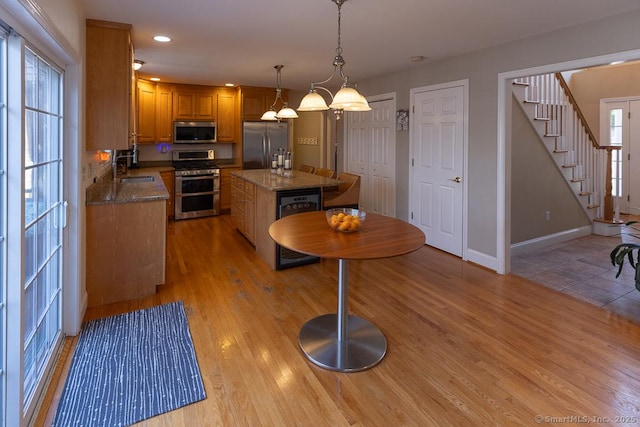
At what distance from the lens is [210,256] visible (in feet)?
14.2

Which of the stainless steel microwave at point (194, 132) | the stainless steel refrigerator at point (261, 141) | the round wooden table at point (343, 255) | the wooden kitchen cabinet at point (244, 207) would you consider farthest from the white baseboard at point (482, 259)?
the stainless steel microwave at point (194, 132)

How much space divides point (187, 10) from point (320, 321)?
2566mm

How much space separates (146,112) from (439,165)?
4695 millimetres

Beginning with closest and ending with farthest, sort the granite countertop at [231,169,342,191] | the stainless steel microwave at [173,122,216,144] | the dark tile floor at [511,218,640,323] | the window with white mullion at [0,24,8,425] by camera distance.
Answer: the window with white mullion at [0,24,8,425]
the dark tile floor at [511,218,640,323]
the granite countertop at [231,169,342,191]
the stainless steel microwave at [173,122,216,144]

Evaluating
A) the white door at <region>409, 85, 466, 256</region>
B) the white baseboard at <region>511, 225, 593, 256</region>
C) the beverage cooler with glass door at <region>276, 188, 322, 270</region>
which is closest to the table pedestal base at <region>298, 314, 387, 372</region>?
the beverage cooler with glass door at <region>276, 188, 322, 270</region>

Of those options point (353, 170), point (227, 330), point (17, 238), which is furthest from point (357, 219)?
point (353, 170)

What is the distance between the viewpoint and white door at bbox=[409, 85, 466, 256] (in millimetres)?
4270

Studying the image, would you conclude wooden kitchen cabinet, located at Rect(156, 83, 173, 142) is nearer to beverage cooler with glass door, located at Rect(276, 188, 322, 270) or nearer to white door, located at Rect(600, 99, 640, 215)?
beverage cooler with glass door, located at Rect(276, 188, 322, 270)

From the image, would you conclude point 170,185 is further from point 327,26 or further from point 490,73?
point 490,73

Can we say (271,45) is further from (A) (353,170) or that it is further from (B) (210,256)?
(A) (353,170)

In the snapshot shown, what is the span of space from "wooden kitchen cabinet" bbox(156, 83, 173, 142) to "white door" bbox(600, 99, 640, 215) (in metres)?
7.56

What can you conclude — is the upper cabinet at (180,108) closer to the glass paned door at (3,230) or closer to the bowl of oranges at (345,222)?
the glass paned door at (3,230)

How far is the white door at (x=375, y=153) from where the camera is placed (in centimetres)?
533

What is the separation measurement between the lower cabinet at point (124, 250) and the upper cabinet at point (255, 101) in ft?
12.7
